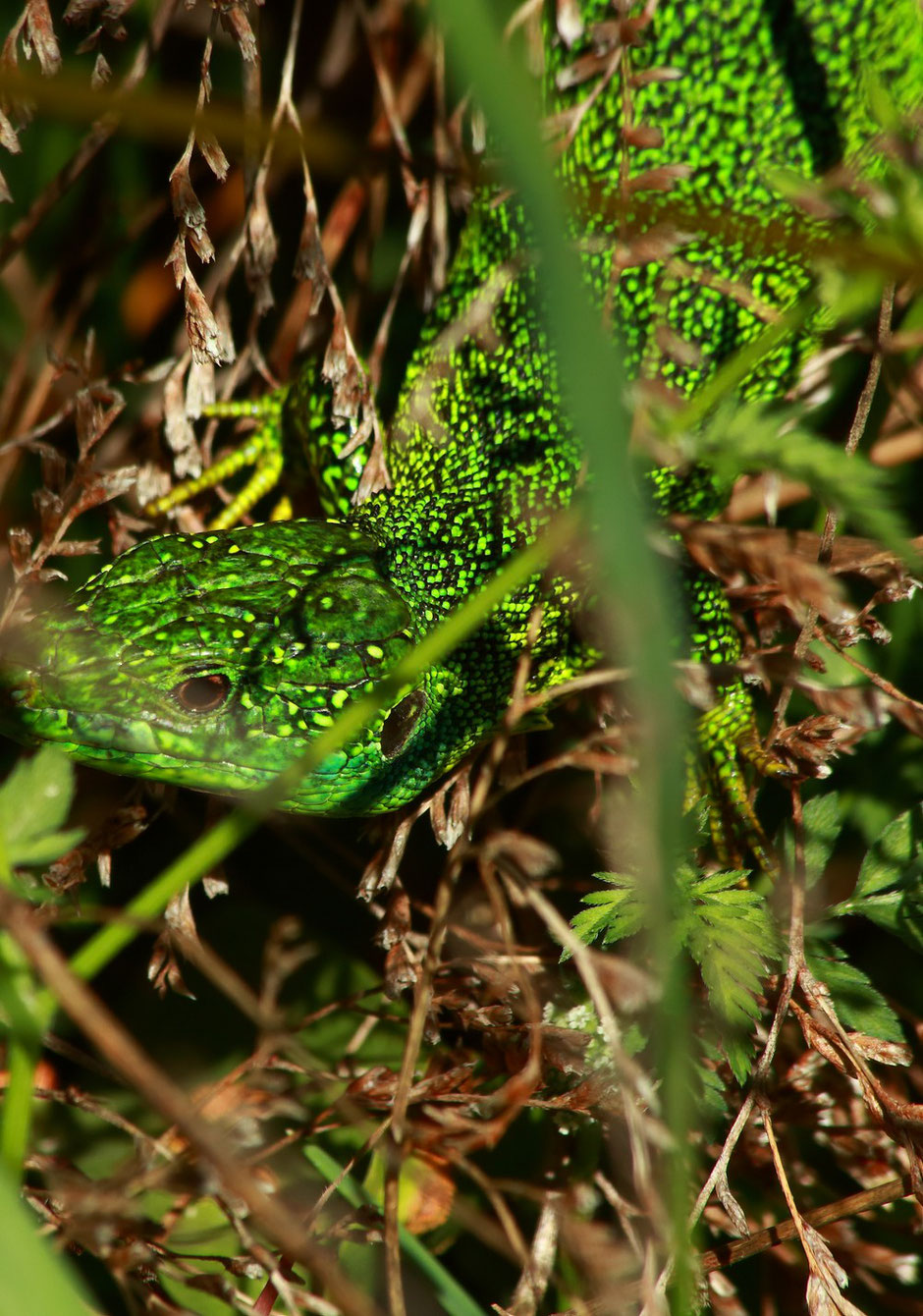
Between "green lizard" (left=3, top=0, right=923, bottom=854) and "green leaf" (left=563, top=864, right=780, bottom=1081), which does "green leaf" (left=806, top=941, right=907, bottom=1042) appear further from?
"green lizard" (left=3, top=0, right=923, bottom=854)

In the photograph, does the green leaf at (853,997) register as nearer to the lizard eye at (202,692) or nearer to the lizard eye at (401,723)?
the lizard eye at (401,723)

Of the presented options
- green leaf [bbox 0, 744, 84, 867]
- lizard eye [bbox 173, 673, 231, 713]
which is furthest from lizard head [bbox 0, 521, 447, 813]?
green leaf [bbox 0, 744, 84, 867]

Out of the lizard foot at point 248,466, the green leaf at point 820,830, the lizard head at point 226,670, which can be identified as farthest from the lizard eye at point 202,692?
the green leaf at point 820,830

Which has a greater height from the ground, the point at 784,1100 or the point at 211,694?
the point at 211,694

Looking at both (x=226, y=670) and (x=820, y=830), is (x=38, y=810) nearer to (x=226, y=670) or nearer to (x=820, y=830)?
(x=226, y=670)

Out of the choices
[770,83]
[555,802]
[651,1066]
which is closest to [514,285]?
[770,83]

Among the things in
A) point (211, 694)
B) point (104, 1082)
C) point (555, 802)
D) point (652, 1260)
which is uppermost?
point (211, 694)

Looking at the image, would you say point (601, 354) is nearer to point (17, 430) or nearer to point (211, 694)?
point (211, 694)
